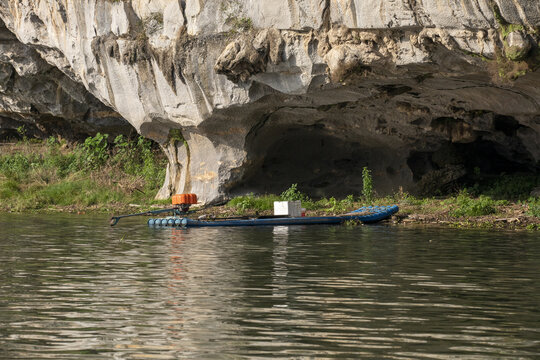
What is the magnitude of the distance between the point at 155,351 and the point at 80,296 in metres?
2.77

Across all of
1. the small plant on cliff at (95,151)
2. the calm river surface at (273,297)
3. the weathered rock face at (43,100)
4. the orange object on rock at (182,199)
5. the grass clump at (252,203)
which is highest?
the weathered rock face at (43,100)

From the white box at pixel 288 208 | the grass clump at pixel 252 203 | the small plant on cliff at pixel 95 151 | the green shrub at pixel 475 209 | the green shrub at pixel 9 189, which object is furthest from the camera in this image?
the small plant on cliff at pixel 95 151

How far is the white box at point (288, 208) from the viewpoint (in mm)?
19234

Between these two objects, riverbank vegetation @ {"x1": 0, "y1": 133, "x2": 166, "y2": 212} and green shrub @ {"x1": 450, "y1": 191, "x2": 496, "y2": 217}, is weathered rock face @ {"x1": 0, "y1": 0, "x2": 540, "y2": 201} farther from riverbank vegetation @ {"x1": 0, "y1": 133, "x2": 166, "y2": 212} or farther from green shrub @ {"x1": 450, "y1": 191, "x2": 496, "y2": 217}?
green shrub @ {"x1": 450, "y1": 191, "x2": 496, "y2": 217}

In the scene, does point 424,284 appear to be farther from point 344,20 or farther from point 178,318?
point 344,20

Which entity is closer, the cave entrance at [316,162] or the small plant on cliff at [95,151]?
the cave entrance at [316,162]

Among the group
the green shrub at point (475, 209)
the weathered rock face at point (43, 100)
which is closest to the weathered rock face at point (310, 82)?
the weathered rock face at point (43, 100)

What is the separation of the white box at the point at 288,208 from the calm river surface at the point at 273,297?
12.1 feet

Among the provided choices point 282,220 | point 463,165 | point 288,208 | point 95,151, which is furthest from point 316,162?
point 95,151

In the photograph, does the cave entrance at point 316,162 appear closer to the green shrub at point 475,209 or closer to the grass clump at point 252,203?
the grass clump at point 252,203

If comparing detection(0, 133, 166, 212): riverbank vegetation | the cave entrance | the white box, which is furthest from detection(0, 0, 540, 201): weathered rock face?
the white box

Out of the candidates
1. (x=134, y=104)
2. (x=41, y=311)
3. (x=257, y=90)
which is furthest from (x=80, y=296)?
(x=134, y=104)

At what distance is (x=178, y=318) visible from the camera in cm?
780

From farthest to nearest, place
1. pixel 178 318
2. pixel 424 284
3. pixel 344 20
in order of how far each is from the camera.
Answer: pixel 344 20
pixel 424 284
pixel 178 318
